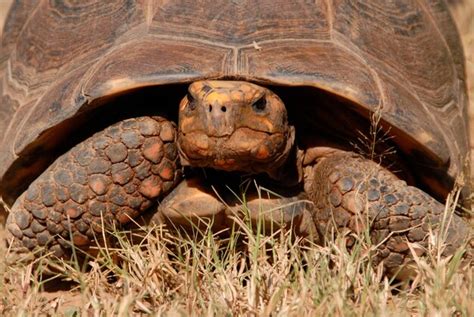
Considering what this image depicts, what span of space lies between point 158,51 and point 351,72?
878 millimetres

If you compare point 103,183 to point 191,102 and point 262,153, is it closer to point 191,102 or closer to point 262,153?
point 191,102

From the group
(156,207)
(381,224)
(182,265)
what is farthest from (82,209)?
(381,224)

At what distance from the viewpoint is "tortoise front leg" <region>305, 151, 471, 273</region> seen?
4.79 meters

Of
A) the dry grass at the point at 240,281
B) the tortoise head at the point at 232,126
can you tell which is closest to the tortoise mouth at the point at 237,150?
the tortoise head at the point at 232,126

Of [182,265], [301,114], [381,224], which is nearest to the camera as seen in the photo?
[182,265]

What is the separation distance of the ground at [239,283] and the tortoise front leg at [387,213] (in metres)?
0.15

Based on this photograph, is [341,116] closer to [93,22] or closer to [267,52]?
[267,52]

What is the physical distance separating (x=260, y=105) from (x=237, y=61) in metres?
0.25

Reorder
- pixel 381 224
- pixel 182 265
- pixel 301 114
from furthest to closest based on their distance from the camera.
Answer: pixel 301 114, pixel 381 224, pixel 182 265

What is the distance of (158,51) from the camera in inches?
192

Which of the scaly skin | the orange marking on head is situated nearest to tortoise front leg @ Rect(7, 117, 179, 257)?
the scaly skin

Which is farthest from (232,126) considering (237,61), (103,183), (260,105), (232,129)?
(103,183)

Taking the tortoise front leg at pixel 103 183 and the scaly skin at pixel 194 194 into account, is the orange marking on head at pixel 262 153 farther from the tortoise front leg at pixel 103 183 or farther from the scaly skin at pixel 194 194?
the tortoise front leg at pixel 103 183

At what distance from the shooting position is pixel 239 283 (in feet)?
14.4
